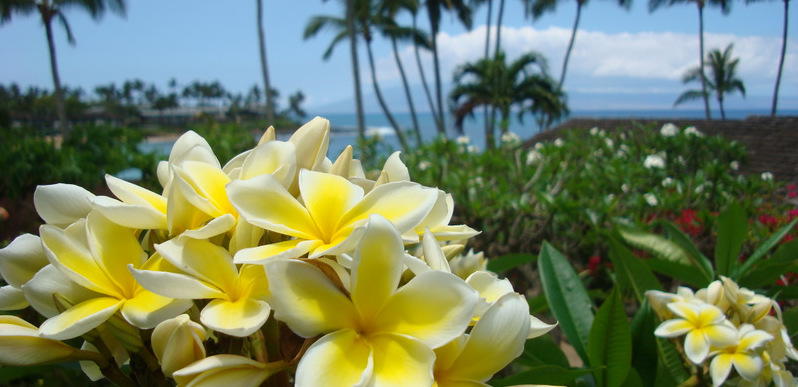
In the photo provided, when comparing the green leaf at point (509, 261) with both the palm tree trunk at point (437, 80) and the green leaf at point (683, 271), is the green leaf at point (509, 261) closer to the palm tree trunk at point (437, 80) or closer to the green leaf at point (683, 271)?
the green leaf at point (683, 271)

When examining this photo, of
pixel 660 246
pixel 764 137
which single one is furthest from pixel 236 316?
pixel 764 137

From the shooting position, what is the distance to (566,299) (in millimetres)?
1135

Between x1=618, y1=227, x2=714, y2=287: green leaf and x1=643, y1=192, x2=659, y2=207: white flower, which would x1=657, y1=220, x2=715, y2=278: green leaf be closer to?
x1=618, y1=227, x2=714, y2=287: green leaf

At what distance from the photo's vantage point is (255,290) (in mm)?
440

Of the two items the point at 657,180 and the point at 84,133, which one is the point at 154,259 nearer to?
the point at 657,180

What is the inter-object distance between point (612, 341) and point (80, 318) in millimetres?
852

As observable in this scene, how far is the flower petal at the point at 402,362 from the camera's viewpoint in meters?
0.39

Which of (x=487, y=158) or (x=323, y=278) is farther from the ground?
(x=323, y=278)

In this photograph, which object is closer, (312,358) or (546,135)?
(312,358)

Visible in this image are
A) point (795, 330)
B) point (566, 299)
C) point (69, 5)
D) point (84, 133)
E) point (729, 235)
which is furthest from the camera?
point (69, 5)

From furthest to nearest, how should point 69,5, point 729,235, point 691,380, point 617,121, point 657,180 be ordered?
point 69,5, point 617,121, point 657,180, point 729,235, point 691,380

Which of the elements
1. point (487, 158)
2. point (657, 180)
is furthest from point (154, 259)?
point (657, 180)

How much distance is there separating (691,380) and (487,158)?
9.47ft

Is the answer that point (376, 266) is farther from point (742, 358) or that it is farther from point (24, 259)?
point (742, 358)
